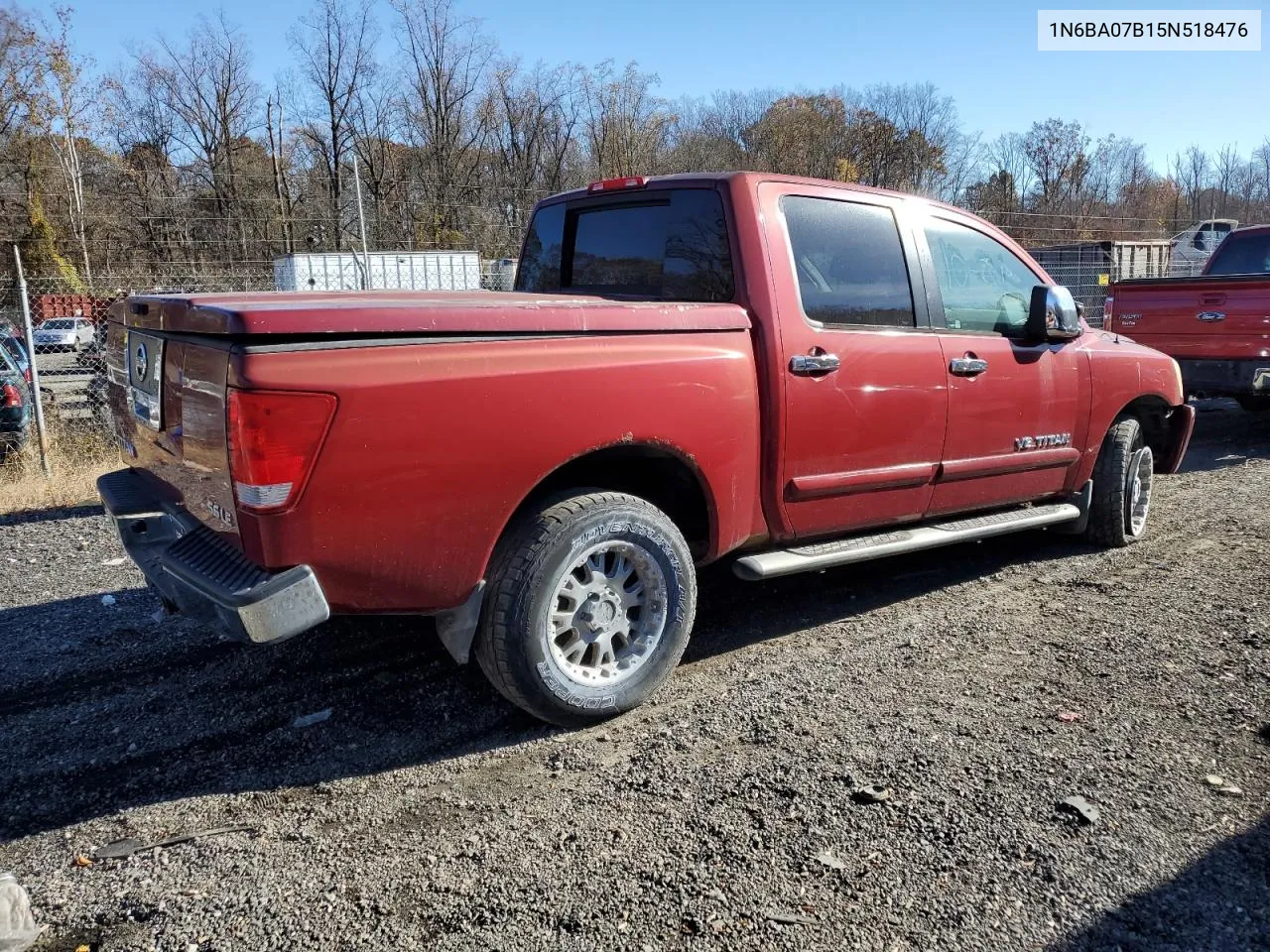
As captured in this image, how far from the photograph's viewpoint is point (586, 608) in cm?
343

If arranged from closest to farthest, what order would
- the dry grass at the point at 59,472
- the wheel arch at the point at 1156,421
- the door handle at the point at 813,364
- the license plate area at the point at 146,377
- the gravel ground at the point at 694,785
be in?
1. the gravel ground at the point at 694,785
2. the license plate area at the point at 146,377
3. the door handle at the point at 813,364
4. the wheel arch at the point at 1156,421
5. the dry grass at the point at 59,472

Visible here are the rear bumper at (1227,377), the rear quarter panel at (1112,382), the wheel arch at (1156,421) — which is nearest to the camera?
the rear quarter panel at (1112,382)

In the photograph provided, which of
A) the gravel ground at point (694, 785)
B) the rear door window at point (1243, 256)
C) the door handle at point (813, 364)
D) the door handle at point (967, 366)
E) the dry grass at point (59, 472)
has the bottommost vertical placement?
the gravel ground at point (694, 785)

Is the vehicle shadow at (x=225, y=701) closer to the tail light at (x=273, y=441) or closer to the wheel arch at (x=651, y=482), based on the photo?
the wheel arch at (x=651, y=482)

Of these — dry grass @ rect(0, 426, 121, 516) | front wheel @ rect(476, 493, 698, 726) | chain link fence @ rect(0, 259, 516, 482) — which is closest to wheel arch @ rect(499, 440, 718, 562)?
front wheel @ rect(476, 493, 698, 726)

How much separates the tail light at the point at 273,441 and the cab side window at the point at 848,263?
2.14 meters

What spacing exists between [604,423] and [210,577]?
4.51 ft

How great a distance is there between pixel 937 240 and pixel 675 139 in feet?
106

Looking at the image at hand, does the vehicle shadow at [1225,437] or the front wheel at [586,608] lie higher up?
the front wheel at [586,608]

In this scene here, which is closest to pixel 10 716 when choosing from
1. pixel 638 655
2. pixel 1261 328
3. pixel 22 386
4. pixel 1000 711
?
pixel 638 655

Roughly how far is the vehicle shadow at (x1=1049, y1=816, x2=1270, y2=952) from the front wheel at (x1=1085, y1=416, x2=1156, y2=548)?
3227mm

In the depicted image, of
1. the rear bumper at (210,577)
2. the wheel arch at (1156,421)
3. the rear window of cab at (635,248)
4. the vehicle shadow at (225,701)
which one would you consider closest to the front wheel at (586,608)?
the vehicle shadow at (225,701)

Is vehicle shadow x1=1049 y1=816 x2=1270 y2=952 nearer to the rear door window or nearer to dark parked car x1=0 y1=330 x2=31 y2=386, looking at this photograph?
dark parked car x1=0 y1=330 x2=31 y2=386

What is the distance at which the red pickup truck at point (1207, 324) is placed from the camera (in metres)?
8.82
